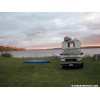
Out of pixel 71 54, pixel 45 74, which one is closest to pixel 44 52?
pixel 45 74

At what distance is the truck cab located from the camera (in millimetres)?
8500

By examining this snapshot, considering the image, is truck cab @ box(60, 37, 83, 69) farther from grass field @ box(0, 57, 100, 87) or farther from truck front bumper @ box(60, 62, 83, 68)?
grass field @ box(0, 57, 100, 87)

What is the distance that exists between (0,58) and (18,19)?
1.04 metres

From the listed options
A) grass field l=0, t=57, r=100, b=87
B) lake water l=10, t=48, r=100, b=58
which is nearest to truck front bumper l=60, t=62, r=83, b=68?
grass field l=0, t=57, r=100, b=87

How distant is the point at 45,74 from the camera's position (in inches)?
331

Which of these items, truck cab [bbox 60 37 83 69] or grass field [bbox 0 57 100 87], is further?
truck cab [bbox 60 37 83 69]

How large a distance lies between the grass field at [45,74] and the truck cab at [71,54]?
13 cm

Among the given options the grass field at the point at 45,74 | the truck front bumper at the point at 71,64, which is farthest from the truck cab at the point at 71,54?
the grass field at the point at 45,74

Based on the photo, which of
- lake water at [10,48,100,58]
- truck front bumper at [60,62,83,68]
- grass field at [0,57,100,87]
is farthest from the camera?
truck front bumper at [60,62,83,68]

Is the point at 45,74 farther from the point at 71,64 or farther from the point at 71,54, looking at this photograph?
the point at 71,54

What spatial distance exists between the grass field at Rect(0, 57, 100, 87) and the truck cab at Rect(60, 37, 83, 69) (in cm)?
13

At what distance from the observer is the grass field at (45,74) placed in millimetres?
8242
